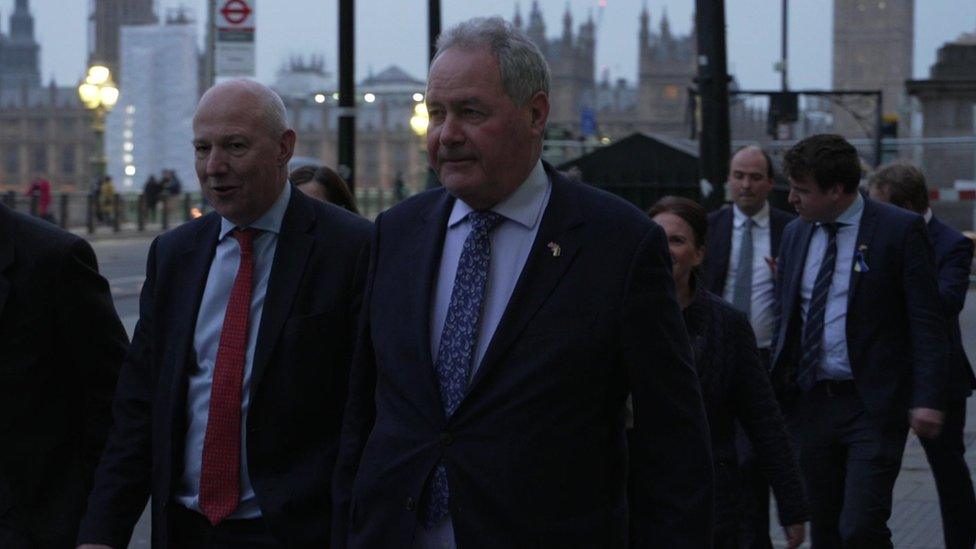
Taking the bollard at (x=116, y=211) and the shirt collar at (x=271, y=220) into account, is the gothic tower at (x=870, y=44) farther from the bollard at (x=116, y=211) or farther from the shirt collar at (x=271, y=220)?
the shirt collar at (x=271, y=220)

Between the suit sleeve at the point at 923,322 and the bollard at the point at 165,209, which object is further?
the bollard at the point at 165,209

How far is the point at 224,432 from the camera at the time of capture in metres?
3.83

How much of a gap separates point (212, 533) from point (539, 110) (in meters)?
1.21

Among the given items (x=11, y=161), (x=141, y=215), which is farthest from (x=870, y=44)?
(x=141, y=215)

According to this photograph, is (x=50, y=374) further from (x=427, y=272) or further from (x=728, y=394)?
(x=728, y=394)

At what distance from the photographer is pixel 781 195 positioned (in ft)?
54.2

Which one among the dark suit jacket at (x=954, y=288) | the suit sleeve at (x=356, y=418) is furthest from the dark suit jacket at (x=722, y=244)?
the suit sleeve at (x=356, y=418)

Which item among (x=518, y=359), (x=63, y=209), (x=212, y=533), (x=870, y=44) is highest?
(x=870, y=44)

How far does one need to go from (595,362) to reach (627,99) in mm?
155420

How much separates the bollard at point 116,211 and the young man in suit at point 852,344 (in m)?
40.2

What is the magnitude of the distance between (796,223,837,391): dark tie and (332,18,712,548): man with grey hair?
2.67m

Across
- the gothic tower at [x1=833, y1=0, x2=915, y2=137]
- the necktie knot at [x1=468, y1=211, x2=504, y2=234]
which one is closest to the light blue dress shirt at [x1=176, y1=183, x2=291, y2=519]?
the necktie knot at [x1=468, y1=211, x2=504, y2=234]

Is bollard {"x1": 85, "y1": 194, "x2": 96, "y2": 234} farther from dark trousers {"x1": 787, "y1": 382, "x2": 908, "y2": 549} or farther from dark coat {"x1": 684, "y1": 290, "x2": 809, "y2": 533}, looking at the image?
dark coat {"x1": 684, "y1": 290, "x2": 809, "y2": 533}

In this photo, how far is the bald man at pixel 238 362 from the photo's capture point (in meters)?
3.82
